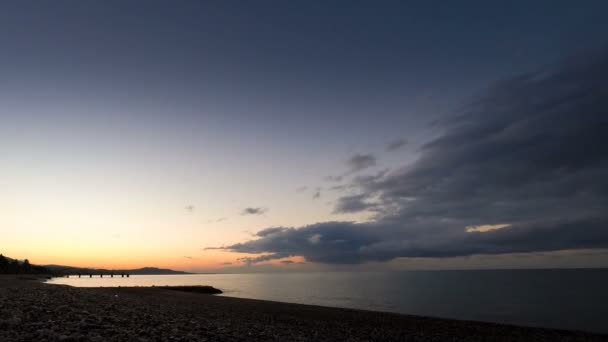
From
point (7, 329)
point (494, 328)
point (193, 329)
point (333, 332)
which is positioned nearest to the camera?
point (7, 329)

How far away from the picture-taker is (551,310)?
204ft

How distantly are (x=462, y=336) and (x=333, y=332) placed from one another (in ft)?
39.8

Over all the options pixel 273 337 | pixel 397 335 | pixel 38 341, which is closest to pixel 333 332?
pixel 397 335

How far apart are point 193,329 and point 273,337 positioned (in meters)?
4.41

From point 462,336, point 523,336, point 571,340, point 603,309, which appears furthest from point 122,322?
point 603,309

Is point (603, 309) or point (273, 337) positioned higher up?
point (273, 337)

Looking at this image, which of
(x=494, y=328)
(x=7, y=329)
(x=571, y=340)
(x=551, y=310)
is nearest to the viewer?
(x=7, y=329)

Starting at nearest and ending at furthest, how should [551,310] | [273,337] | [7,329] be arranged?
[7,329]
[273,337]
[551,310]

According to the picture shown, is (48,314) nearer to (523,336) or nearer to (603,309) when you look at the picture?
(523,336)

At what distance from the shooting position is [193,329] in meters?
17.3

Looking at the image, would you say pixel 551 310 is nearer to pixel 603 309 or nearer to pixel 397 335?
A: pixel 603 309

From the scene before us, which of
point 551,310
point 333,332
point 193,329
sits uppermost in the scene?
point 193,329

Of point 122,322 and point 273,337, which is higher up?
point 122,322

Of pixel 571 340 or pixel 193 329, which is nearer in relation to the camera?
pixel 193 329
